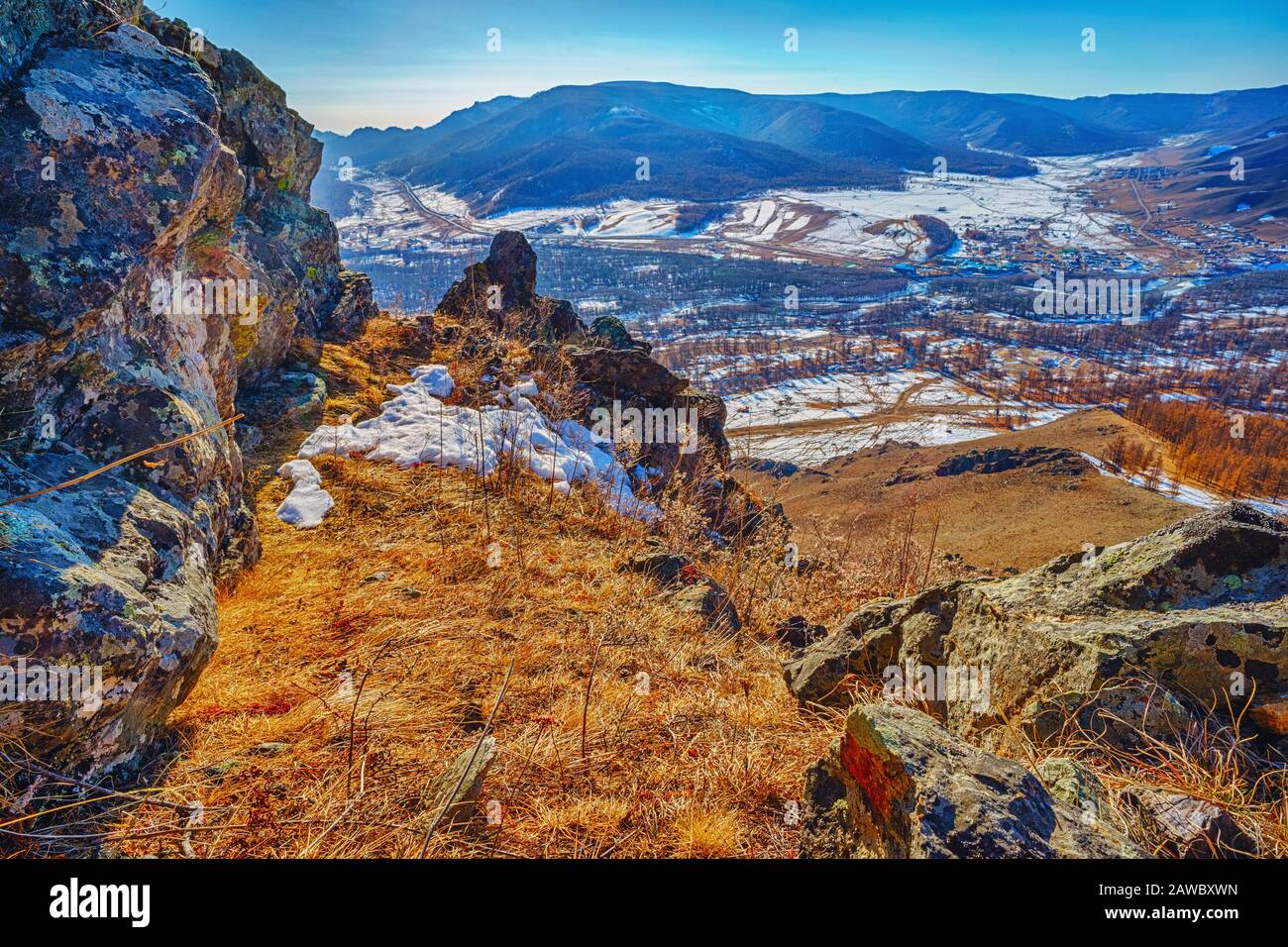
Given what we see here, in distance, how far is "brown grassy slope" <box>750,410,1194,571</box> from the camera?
88.0ft

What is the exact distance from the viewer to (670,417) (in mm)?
11828

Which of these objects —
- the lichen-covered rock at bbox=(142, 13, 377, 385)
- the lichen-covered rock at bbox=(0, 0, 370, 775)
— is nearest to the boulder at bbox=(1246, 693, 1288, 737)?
the lichen-covered rock at bbox=(0, 0, 370, 775)

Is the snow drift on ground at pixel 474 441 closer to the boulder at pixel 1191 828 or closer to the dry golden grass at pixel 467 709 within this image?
the dry golden grass at pixel 467 709

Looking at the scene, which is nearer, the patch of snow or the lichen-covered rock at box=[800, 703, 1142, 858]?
the lichen-covered rock at box=[800, 703, 1142, 858]

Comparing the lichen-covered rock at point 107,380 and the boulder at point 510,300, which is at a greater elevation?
the boulder at point 510,300

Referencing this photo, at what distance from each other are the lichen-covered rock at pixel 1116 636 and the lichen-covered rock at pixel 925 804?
93 cm

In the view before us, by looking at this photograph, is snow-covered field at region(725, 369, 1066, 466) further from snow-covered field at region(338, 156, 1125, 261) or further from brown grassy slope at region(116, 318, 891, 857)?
snow-covered field at region(338, 156, 1125, 261)

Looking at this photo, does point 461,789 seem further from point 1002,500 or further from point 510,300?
point 1002,500

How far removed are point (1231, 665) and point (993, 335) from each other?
96.7 m

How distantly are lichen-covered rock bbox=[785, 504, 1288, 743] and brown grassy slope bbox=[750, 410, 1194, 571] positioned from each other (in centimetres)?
1500

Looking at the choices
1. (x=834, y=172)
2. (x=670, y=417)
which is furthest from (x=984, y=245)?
(x=670, y=417)

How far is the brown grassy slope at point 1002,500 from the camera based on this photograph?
26.8 metres

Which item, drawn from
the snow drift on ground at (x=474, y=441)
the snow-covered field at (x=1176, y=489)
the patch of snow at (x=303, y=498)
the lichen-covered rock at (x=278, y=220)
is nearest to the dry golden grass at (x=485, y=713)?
the patch of snow at (x=303, y=498)
